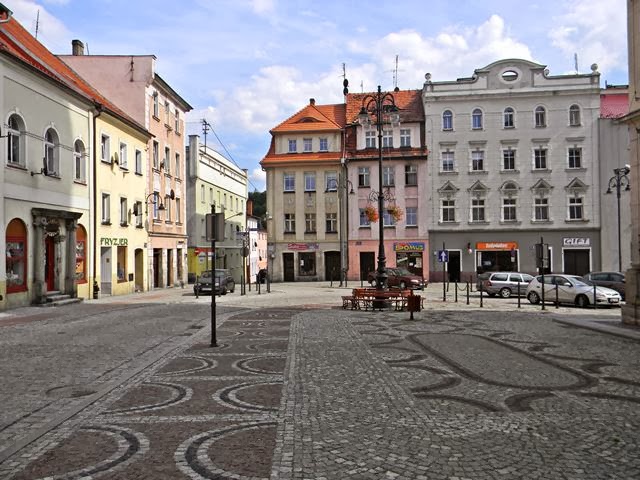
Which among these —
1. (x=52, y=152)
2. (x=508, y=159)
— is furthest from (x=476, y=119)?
(x=52, y=152)

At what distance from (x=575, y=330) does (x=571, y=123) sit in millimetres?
35163

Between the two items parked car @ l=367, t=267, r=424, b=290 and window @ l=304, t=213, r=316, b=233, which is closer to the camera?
parked car @ l=367, t=267, r=424, b=290

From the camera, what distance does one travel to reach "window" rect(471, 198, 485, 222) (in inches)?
1852

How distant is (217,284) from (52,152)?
1174 cm

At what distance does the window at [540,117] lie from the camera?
46562mm

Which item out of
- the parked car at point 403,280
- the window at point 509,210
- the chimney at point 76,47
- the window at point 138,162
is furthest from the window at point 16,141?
the window at point 509,210

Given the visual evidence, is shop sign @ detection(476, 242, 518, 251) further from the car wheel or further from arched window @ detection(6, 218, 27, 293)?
arched window @ detection(6, 218, 27, 293)

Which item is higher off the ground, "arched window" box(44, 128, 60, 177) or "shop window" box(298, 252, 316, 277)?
"arched window" box(44, 128, 60, 177)

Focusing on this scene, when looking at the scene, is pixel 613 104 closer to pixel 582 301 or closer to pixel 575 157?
pixel 575 157

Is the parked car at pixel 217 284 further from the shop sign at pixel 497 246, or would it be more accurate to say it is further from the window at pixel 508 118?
the window at pixel 508 118

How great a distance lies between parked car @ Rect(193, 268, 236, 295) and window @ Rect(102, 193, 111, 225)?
5.76m

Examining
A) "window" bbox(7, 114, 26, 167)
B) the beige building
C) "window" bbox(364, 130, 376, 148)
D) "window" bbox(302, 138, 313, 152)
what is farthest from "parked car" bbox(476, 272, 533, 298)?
"window" bbox(302, 138, 313, 152)

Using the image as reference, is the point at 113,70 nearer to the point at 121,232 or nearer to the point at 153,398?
the point at 121,232

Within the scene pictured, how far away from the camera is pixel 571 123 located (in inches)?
1826
